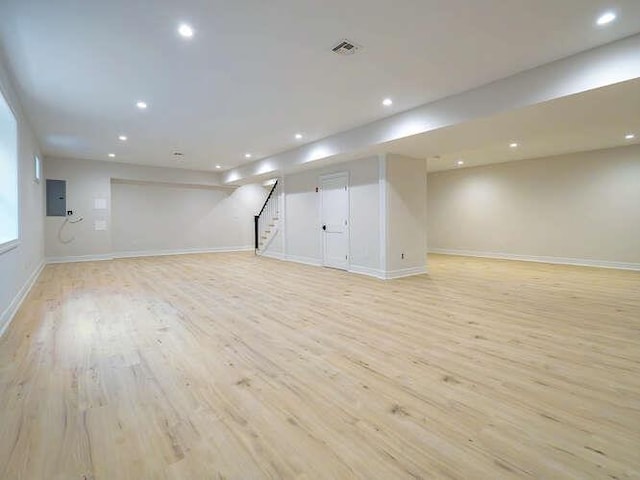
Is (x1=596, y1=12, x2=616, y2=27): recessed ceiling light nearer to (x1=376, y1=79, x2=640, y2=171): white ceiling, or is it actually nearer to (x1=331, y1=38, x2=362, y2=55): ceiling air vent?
(x1=376, y1=79, x2=640, y2=171): white ceiling

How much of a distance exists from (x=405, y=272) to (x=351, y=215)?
1.68 meters

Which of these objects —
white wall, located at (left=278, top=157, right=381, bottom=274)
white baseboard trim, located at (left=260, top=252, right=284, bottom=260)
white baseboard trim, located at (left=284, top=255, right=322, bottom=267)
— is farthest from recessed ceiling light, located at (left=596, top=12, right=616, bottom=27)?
white baseboard trim, located at (left=260, top=252, right=284, bottom=260)

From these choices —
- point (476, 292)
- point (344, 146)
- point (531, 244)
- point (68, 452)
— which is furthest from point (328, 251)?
point (68, 452)

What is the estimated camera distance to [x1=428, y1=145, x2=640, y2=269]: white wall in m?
7.07

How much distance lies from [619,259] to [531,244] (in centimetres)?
176

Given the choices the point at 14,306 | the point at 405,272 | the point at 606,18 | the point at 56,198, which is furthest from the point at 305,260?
the point at 56,198

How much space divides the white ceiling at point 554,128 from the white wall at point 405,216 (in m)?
0.33

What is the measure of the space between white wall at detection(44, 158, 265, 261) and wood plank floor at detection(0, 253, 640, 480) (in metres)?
5.23

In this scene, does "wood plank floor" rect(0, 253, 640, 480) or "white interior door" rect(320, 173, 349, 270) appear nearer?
"wood plank floor" rect(0, 253, 640, 480)

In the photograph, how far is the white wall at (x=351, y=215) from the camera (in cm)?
Result: 644

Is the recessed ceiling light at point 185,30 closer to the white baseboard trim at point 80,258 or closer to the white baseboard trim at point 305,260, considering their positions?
the white baseboard trim at point 305,260

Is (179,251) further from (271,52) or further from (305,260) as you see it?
(271,52)

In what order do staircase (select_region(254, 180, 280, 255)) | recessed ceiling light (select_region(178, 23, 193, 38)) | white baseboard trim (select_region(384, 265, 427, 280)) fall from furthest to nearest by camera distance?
staircase (select_region(254, 180, 280, 255)) → white baseboard trim (select_region(384, 265, 427, 280)) → recessed ceiling light (select_region(178, 23, 193, 38))

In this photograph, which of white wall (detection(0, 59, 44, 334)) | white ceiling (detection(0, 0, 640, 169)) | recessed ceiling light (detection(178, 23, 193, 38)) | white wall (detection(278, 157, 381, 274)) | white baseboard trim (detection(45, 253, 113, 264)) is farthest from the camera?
white baseboard trim (detection(45, 253, 113, 264))
